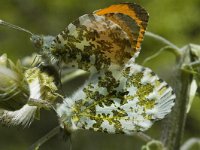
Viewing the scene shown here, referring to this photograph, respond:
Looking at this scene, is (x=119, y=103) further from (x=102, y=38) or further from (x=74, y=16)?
(x=74, y=16)

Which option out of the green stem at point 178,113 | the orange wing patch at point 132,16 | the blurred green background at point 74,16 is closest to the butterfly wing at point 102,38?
the orange wing patch at point 132,16

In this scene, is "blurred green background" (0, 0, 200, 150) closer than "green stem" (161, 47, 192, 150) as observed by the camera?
No

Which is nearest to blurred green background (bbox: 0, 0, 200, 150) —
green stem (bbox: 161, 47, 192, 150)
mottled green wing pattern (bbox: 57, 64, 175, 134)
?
green stem (bbox: 161, 47, 192, 150)

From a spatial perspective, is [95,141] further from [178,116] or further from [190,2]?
[178,116]

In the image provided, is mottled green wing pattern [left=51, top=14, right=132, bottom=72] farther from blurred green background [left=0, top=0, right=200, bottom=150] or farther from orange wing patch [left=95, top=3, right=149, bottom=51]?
blurred green background [left=0, top=0, right=200, bottom=150]

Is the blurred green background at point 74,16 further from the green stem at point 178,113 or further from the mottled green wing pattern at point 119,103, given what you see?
the mottled green wing pattern at point 119,103

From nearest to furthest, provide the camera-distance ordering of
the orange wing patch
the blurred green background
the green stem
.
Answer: the orange wing patch, the green stem, the blurred green background
